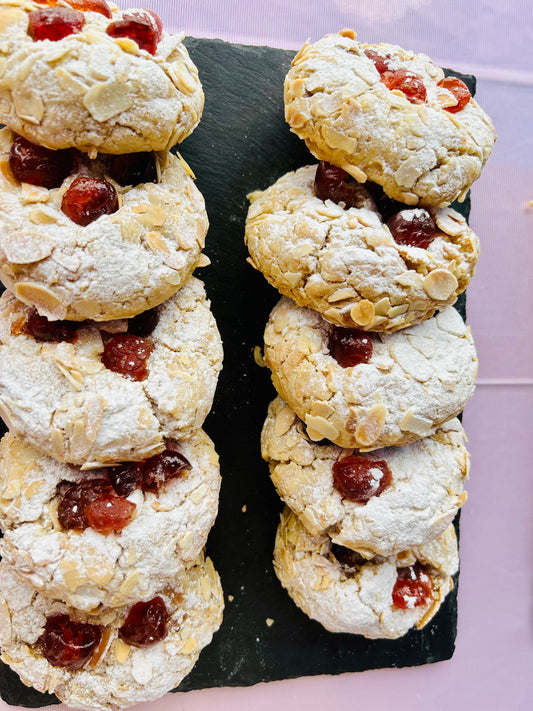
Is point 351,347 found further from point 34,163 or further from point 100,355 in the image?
point 34,163

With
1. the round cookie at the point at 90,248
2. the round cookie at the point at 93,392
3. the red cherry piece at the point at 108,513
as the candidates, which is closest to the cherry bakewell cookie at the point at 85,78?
the round cookie at the point at 90,248

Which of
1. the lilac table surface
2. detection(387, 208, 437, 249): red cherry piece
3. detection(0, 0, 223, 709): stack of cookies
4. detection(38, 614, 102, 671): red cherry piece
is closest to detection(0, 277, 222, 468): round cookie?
detection(0, 0, 223, 709): stack of cookies

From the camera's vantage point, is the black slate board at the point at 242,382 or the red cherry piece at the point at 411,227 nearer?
the red cherry piece at the point at 411,227

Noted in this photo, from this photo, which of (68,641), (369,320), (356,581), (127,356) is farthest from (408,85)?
(68,641)

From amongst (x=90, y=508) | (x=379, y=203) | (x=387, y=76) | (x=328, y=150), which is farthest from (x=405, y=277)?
(x=90, y=508)

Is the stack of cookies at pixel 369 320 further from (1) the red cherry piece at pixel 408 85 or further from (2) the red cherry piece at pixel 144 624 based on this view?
(2) the red cherry piece at pixel 144 624

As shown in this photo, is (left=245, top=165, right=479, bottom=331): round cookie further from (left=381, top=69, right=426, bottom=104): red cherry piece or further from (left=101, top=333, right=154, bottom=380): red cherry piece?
(left=101, top=333, right=154, bottom=380): red cherry piece

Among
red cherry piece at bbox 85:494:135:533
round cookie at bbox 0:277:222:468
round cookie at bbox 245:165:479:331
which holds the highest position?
round cookie at bbox 245:165:479:331
